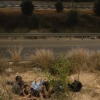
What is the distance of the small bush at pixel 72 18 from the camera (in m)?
52.0

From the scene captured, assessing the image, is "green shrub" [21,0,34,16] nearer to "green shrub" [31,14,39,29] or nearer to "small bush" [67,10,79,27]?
"green shrub" [31,14,39,29]

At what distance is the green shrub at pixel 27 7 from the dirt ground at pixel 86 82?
130ft

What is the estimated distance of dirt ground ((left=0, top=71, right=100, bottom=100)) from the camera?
11.2 meters

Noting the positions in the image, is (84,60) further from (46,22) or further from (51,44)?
(46,22)

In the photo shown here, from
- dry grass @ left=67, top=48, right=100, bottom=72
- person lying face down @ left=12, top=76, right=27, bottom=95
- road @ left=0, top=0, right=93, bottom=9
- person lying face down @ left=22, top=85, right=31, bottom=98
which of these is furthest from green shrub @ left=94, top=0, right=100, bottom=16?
person lying face down @ left=22, top=85, right=31, bottom=98

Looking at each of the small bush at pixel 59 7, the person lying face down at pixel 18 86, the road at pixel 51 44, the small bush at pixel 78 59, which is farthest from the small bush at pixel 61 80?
the small bush at pixel 59 7

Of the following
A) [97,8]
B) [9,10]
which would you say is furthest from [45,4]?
[97,8]

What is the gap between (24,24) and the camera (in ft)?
170

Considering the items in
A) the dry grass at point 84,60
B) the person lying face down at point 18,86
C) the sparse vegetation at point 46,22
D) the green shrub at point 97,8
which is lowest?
the sparse vegetation at point 46,22

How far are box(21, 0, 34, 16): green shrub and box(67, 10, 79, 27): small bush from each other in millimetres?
5738

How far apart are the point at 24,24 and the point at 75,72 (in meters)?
38.4

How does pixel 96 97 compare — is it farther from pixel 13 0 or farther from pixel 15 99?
pixel 13 0

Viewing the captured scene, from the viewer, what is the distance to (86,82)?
13.0 meters

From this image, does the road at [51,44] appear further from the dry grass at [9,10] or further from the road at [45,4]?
the road at [45,4]
